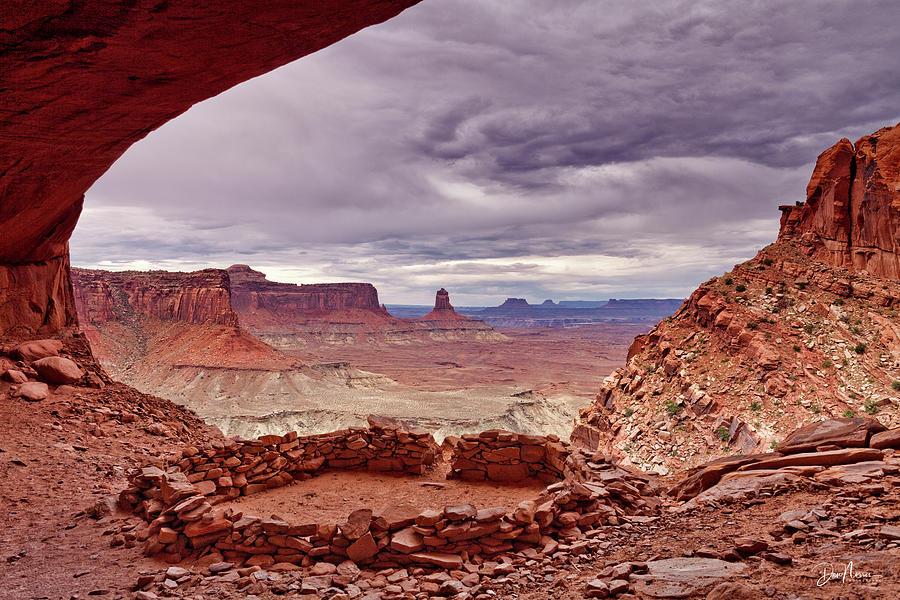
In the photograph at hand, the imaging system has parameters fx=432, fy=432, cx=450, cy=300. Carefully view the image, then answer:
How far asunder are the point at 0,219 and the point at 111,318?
88.1 meters

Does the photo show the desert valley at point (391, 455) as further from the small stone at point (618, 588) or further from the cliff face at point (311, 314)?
the cliff face at point (311, 314)

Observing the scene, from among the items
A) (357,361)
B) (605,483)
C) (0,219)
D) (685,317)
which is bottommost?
(357,361)

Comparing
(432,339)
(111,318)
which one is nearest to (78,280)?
(111,318)

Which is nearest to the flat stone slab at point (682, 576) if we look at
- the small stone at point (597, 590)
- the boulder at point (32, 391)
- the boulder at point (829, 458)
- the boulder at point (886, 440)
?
the small stone at point (597, 590)

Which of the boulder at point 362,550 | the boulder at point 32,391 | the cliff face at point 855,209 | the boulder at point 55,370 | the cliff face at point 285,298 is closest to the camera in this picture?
the boulder at point 362,550

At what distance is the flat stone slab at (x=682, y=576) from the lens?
437 centimetres

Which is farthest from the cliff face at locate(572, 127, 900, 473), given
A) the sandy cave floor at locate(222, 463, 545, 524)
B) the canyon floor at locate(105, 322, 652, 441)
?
the canyon floor at locate(105, 322, 652, 441)

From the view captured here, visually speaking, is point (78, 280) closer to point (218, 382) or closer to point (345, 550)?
point (218, 382)

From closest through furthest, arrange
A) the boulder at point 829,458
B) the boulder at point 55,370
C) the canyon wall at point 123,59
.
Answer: the canyon wall at point 123,59, the boulder at point 829,458, the boulder at point 55,370

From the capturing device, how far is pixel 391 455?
39.5 feet

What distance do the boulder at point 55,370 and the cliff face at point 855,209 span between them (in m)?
36.8

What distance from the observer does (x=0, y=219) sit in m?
11.8

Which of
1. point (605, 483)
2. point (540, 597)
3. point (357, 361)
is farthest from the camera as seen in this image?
point (357, 361)

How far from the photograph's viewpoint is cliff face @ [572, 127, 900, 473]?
1811cm
